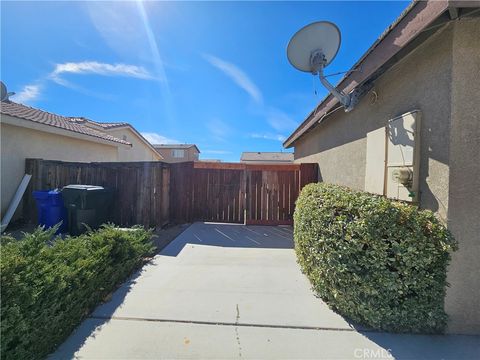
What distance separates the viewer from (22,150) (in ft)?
23.1

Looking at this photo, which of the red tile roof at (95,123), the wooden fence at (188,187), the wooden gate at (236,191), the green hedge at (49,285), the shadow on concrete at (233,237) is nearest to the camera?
the green hedge at (49,285)

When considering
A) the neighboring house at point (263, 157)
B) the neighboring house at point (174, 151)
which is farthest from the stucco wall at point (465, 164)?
the neighboring house at point (174, 151)

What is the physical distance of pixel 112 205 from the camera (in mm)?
6762

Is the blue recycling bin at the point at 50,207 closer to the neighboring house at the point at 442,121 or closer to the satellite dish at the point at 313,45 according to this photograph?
the satellite dish at the point at 313,45

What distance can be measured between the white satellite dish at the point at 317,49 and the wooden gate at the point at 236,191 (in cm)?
357

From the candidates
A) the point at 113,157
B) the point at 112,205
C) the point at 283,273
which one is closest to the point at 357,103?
the point at 283,273

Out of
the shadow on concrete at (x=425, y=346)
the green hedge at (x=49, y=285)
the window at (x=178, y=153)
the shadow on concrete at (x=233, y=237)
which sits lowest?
the shadow on concrete at (x=425, y=346)

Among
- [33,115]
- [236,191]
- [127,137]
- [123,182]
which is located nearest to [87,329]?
[123,182]

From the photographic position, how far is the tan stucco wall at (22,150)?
6559 mm

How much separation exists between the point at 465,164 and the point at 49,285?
392 centimetres

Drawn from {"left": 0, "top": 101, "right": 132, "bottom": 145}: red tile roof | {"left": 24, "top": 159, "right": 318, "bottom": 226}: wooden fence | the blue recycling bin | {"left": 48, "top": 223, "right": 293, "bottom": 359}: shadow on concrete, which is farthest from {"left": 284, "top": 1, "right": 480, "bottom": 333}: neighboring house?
{"left": 0, "top": 101, "right": 132, "bottom": 145}: red tile roof

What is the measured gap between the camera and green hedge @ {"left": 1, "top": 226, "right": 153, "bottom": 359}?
5.86 ft

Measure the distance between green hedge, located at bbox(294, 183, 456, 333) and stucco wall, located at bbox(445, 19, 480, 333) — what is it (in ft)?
0.64

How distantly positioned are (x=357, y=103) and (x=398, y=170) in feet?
5.96
